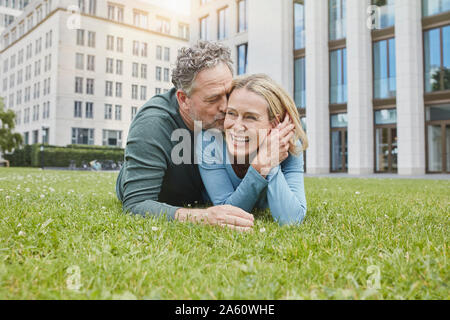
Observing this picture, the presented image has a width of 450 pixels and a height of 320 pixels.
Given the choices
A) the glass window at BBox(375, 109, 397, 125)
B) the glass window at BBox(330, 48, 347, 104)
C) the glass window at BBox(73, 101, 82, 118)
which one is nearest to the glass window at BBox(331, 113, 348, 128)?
the glass window at BBox(330, 48, 347, 104)

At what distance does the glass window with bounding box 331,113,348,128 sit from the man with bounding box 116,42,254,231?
65.5 ft

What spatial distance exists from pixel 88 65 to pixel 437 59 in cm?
4121

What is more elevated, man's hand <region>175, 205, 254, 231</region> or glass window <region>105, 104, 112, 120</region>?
glass window <region>105, 104, 112, 120</region>

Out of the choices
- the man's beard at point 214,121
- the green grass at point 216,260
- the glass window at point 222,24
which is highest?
the glass window at point 222,24

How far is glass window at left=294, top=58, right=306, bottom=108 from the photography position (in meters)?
23.9

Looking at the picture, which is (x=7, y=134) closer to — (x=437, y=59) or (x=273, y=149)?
(x=437, y=59)

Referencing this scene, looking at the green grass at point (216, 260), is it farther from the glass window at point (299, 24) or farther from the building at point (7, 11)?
the building at point (7, 11)

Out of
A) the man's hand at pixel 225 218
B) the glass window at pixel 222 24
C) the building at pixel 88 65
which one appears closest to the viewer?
the man's hand at pixel 225 218

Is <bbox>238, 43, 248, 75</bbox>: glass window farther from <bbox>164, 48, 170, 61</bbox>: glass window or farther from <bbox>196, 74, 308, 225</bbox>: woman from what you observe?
<bbox>164, 48, 170, 61</bbox>: glass window

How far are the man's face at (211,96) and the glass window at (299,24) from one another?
877 inches

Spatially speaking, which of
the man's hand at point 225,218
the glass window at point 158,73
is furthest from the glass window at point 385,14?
the glass window at point 158,73

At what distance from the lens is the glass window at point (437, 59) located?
18859mm
